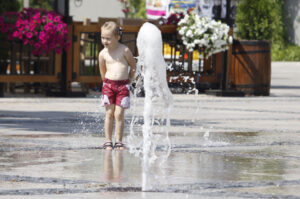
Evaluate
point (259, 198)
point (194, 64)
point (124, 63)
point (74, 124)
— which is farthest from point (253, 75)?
point (259, 198)

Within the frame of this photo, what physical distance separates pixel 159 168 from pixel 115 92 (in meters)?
1.72

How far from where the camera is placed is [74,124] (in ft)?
34.3

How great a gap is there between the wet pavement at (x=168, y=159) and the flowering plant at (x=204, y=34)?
3484mm

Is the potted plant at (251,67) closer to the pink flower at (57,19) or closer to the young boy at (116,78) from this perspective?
the pink flower at (57,19)

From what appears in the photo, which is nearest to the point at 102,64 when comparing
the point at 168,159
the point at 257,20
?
the point at 168,159

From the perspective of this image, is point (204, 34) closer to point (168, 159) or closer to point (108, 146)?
point (108, 146)

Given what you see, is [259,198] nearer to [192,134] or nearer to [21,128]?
[192,134]

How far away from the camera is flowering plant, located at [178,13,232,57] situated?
54.6 ft

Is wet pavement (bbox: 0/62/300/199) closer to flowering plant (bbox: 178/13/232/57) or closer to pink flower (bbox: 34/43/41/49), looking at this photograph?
pink flower (bbox: 34/43/41/49)

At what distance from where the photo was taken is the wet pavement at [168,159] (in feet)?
18.4

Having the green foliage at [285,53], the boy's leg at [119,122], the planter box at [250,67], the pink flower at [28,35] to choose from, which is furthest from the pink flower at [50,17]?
the green foliage at [285,53]

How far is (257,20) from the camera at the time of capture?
34.6m

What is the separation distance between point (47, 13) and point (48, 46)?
0.62m

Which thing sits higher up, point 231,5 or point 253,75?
point 231,5
